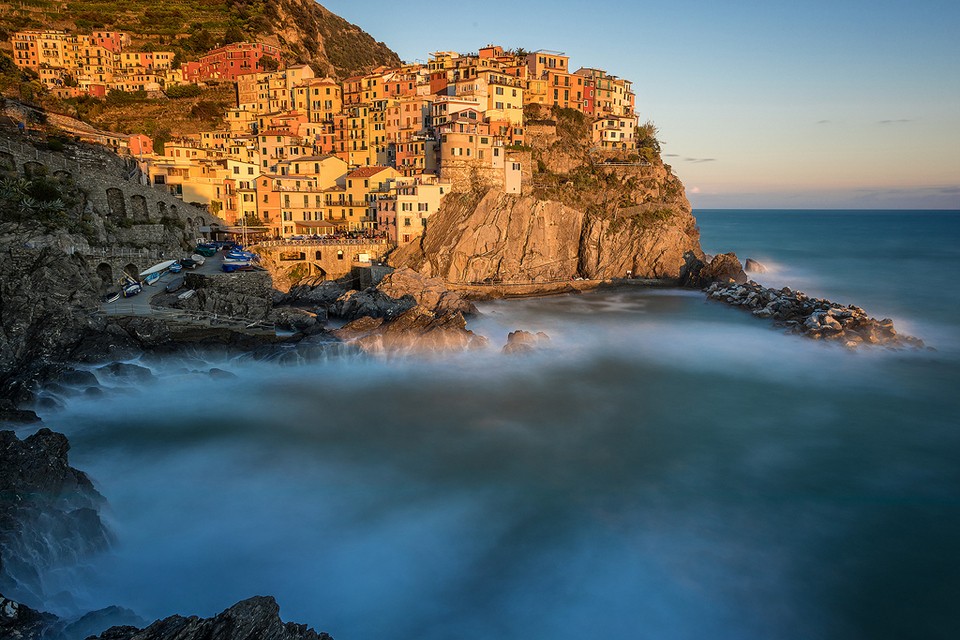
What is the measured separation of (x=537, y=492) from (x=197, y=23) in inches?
3490

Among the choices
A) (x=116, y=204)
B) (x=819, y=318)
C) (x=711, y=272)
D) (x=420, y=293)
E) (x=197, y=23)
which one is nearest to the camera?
(x=116, y=204)

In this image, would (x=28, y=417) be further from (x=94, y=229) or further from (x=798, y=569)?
(x=798, y=569)

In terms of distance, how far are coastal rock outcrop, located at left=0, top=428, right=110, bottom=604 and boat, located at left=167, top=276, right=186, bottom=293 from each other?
15692 mm

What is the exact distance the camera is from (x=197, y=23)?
261 feet

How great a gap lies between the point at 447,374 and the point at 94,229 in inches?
783

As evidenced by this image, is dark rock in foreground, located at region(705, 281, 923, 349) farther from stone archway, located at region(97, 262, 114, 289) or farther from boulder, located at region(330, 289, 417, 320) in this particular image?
stone archway, located at region(97, 262, 114, 289)

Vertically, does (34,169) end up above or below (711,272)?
above

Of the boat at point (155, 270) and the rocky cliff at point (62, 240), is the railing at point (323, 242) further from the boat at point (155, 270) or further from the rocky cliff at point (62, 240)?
the boat at point (155, 270)

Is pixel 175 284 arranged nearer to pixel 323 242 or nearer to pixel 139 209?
pixel 139 209

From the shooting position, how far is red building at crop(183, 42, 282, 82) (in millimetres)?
67738

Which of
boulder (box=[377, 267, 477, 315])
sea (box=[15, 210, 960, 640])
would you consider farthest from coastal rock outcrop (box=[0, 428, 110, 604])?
boulder (box=[377, 267, 477, 315])

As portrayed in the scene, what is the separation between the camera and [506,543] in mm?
14281

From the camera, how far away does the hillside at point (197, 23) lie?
7431 centimetres

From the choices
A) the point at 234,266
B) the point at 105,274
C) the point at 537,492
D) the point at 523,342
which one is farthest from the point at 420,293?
the point at 537,492
